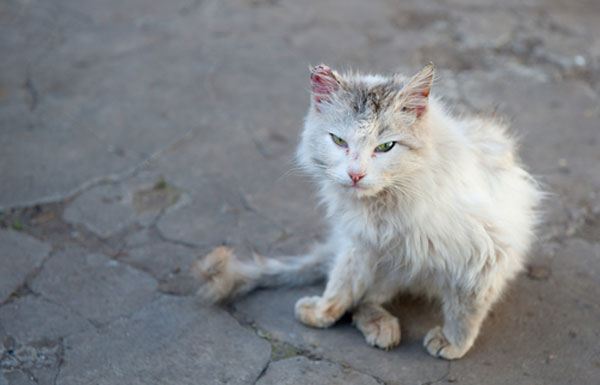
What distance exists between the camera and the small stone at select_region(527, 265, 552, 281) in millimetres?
2762

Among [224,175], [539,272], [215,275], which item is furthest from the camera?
[224,175]

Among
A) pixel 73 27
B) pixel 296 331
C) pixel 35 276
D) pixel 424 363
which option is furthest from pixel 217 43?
pixel 424 363

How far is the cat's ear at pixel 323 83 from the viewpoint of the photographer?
2209 mm

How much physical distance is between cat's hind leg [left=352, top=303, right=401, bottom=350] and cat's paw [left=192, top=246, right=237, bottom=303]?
56 cm

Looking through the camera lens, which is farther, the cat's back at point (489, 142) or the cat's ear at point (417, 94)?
the cat's back at point (489, 142)

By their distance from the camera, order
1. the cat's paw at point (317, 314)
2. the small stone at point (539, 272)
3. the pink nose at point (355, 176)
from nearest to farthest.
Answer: the pink nose at point (355, 176), the cat's paw at point (317, 314), the small stone at point (539, 272)

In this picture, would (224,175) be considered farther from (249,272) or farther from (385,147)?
(385,147)

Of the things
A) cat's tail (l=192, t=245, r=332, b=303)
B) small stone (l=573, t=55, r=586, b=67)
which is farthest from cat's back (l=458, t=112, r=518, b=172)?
small stone (l=573, t=55, r=586, b=67)

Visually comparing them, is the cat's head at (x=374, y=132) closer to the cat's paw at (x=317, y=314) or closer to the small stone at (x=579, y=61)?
the cat's paw at (x=317, y=314)

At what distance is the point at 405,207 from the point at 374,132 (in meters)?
0.29

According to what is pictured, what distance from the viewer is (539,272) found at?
279cm

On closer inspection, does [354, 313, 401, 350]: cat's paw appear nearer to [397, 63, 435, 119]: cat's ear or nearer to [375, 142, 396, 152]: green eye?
[375, 142, 396, 152]: green eye

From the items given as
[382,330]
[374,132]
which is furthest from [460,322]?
[374,132]

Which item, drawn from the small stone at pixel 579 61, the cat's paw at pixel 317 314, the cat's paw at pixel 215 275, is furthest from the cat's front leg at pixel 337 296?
the small stone at pixel 579 61
